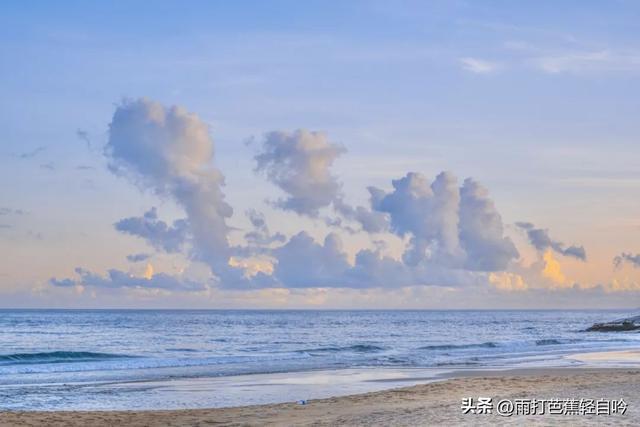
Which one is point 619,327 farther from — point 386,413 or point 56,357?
point 386,413

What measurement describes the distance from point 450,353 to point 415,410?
37.3 m

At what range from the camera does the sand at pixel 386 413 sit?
17.1 meters

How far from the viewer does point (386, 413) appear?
2036cm

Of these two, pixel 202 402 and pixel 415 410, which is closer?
pixel 415 410

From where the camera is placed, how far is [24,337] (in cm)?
8375

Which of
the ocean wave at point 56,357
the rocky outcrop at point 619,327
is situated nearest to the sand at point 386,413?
the ocean wave at point 56,357

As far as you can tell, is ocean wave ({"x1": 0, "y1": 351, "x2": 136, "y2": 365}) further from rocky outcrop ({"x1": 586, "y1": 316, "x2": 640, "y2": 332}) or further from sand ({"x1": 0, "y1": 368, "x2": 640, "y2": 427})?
rocky outcrop ({"x1": 586, "y1": 316, "x2": 640, "y2": 332})

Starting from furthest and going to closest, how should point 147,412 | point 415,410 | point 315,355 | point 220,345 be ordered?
point 220,345 → point 315,355 → point 147,412 → point 415,410

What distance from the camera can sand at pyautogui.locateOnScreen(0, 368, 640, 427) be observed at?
1714 centimetres

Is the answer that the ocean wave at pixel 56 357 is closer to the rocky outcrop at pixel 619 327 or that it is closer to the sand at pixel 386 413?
the sand at pixel 386 413

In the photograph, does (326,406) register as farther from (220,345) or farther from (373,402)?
(220,345)

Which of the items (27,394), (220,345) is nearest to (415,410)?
(27,394)

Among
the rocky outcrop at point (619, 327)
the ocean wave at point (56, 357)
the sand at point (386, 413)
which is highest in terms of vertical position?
the sand at point (386, 413)

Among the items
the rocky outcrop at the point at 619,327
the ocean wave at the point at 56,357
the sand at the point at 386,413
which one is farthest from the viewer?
the rocky outcrop at the point at 619,327
